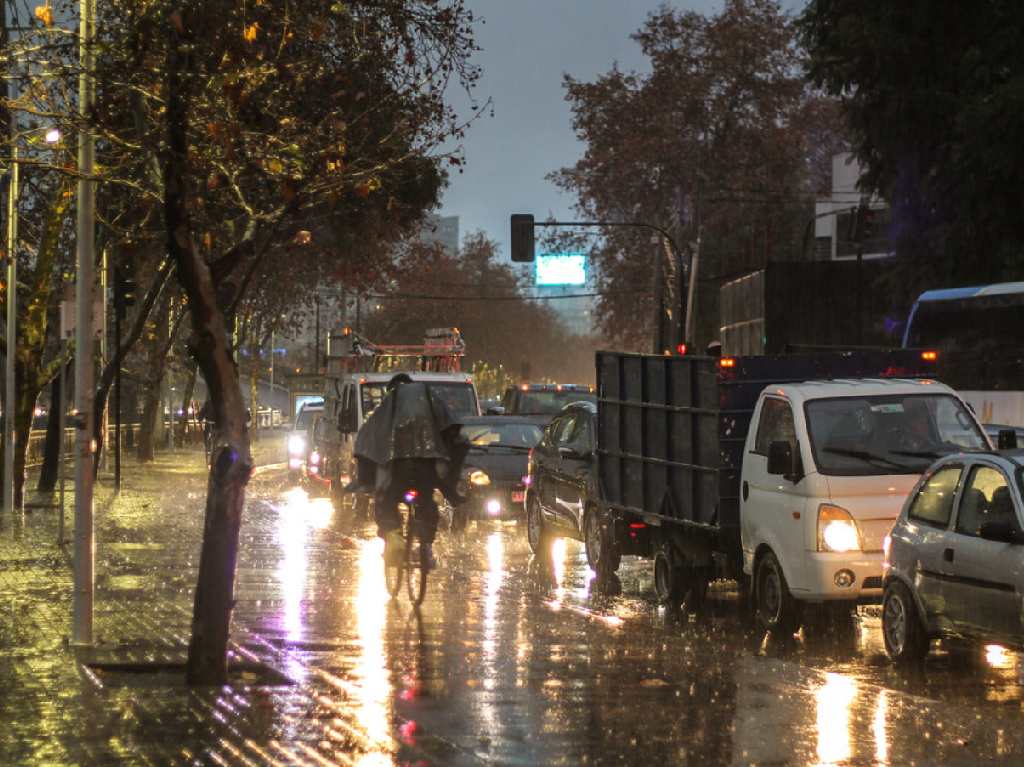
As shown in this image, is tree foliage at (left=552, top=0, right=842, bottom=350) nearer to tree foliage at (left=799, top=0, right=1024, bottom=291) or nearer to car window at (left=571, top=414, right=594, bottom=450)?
tree foliage at (left=799, top=0, right=1024, bottom=291)

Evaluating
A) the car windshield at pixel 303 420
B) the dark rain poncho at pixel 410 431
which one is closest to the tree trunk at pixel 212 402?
the dark rain poncho at pixel 410 431

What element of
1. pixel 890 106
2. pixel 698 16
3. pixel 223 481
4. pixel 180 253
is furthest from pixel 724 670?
pixel 698 16

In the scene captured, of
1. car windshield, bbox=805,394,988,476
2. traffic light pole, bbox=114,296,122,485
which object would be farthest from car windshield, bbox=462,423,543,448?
car windshield, bbox=805,394,988,476

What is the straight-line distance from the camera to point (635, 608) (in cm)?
1507

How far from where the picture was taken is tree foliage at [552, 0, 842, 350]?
61000mm

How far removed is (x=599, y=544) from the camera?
16969 mm

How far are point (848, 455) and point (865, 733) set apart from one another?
14.8 ft

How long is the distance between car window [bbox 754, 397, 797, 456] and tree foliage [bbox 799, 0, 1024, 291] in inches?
722

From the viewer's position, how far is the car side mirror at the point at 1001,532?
1034 cm

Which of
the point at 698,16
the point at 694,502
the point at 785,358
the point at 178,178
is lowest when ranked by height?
the point at 694,502

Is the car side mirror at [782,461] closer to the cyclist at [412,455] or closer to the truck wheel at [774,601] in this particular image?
the truck wheel at [774,601]

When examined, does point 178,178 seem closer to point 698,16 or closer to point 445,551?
point 445,551

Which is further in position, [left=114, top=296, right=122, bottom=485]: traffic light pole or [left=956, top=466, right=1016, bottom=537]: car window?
[left=114, top=296, right=122, bottom=485]: traffic light pole

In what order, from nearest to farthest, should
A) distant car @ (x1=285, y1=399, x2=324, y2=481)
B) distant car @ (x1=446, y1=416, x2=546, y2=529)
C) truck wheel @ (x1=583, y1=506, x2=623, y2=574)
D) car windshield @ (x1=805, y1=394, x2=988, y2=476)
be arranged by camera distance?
car windshield @ (x1=805, y1=394, x2=988, y2=476)
truck wheel @ (x1=583, y1=506, x2=623, y2=574)
distant car @ (x1=446, y1=416, x2=546, y2=529)
distant car @ (x1=285, y1=399, x2=324, y2=481)
